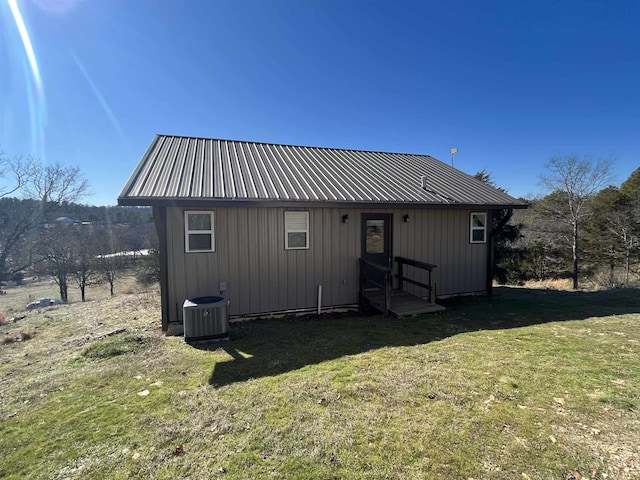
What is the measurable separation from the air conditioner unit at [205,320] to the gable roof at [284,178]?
189 cm

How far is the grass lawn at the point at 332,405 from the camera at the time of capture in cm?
221

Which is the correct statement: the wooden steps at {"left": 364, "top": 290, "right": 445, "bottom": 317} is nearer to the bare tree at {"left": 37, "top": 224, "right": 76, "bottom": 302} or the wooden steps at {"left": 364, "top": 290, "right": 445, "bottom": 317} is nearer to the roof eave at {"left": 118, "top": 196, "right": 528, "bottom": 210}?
the roof eave at {"left": 118, "top": 196, "right": 528, "bottom": 210}

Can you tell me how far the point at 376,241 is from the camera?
766 centimetres

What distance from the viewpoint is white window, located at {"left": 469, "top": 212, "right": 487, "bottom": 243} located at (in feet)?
28.8

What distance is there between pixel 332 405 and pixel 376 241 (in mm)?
5152

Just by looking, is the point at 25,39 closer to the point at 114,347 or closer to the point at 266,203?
the point at 266,203

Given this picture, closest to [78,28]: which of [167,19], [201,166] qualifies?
[167,19]

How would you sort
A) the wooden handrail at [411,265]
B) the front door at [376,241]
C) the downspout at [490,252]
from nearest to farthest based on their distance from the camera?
the wooden handrail at [411,265]
the front door at [376,241]
the downspout at [490,252]

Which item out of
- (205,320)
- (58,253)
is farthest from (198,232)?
(58,253)

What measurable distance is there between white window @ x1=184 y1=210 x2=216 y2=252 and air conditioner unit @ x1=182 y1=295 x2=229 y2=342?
4.05 feet

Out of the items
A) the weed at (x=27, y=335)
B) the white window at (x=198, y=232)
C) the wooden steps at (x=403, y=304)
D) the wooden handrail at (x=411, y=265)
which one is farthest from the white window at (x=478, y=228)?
the weed at (x=27, y=335)

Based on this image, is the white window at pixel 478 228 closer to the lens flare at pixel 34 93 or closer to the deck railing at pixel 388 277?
the deck railing at pixel 388 277

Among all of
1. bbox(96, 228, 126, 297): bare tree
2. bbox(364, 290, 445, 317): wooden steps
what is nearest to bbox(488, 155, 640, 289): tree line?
bbox(364, 290, 445, 317): wooden steps

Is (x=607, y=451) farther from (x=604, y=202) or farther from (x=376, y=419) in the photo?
(x=604, y=202)
